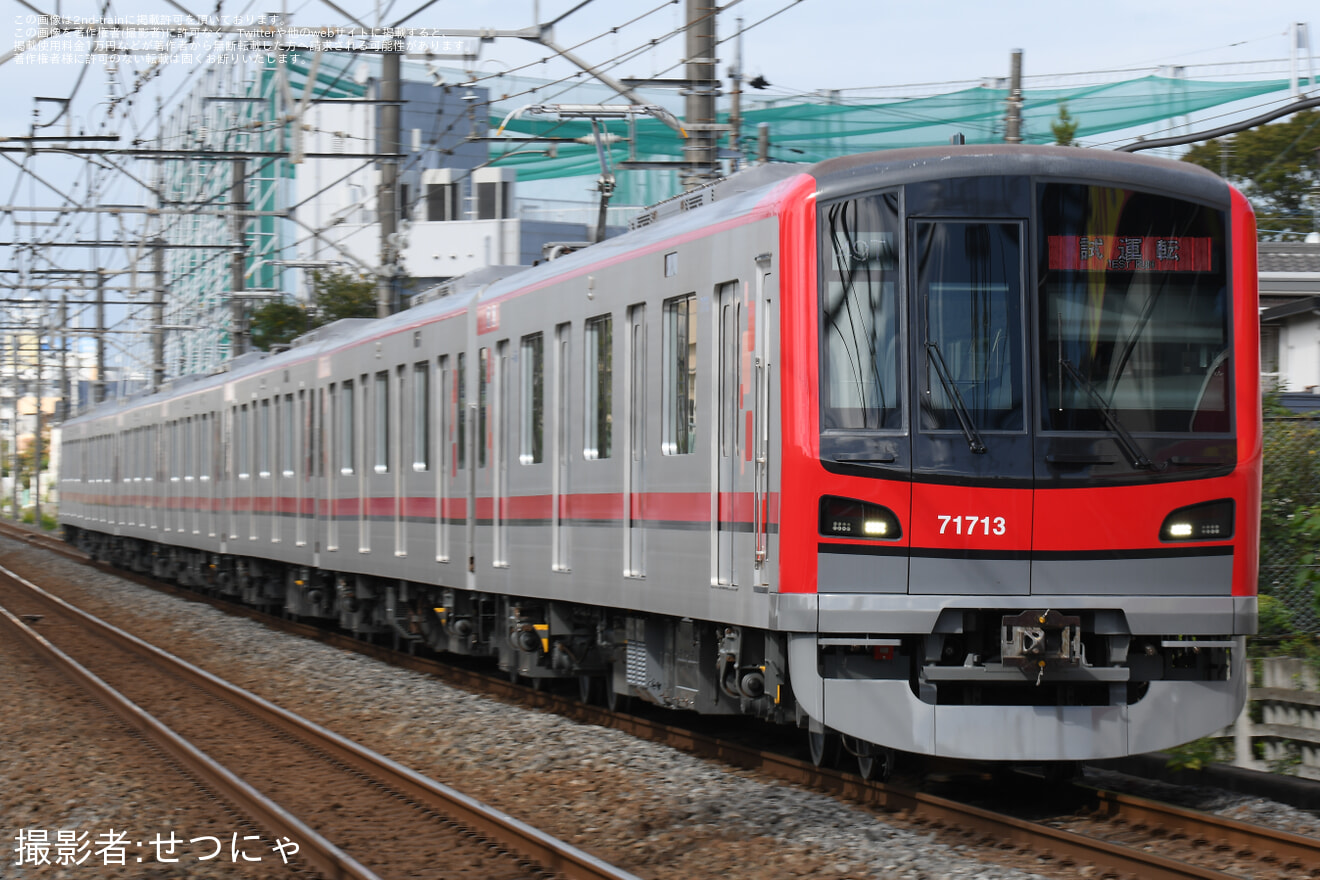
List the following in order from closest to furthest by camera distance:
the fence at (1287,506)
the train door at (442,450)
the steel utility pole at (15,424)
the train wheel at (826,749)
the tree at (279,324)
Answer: the train wheel at (826,749), the fence at (1287,506), the train door at (442,450), the tree at (279,324), the steel utility pole at (15,424)

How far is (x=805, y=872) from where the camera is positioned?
6.59 metres

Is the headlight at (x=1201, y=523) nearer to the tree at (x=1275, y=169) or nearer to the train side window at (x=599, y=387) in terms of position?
the train side window at (x=599, y=387)

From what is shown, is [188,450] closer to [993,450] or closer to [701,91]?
[701,91]

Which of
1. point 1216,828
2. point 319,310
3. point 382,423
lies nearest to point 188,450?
point 319,310

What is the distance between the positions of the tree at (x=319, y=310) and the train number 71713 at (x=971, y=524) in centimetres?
2685

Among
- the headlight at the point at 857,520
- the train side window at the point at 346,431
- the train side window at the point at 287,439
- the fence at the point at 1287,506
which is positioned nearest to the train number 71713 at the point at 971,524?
the headlight at the point at 857,520

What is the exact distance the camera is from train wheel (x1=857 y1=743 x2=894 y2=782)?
7.98 metres

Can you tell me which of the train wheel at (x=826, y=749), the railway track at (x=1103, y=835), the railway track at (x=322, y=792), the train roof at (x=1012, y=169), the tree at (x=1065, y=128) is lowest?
the railway track at (x=322, y=792)

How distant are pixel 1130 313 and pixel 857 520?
1472 millimetres

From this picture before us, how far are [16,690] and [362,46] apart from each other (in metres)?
6.60

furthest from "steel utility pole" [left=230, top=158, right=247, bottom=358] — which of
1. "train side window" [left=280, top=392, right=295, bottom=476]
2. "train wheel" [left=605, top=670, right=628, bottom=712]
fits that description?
"train wheel" [left=605, top=670, right=628, bottom=712]

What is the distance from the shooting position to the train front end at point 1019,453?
7234 mm

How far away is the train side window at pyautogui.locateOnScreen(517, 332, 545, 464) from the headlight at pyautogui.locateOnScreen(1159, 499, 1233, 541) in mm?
4823

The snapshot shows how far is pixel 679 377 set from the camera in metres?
8.95
